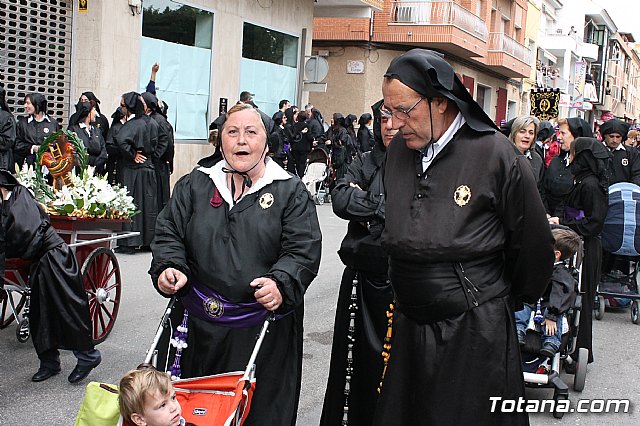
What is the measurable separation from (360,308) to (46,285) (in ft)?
7.65

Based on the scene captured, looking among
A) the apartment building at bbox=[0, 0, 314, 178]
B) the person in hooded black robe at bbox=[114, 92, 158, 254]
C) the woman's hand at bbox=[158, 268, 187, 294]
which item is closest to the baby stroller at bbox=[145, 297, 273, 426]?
the woman's hand at bbox=[158, 268, 187, 294]

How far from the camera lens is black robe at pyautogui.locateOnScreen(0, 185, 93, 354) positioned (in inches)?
216

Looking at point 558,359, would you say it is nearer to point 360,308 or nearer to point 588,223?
point 588,223

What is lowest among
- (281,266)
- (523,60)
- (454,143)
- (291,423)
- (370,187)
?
(291,423)

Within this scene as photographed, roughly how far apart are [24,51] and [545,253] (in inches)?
444

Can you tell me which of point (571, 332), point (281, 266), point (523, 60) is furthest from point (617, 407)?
point (523, 60)

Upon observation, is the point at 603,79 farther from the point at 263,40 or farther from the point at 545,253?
the point at 545,253

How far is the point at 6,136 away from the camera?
10.9 metres

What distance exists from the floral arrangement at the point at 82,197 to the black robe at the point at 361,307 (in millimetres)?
2789

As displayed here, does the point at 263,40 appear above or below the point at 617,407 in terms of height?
Answer: above

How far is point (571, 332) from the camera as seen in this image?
624 centimetres

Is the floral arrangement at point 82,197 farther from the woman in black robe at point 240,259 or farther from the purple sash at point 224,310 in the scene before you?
the purple sash at point 224,310

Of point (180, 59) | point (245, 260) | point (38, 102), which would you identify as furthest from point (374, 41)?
point (245, 260)

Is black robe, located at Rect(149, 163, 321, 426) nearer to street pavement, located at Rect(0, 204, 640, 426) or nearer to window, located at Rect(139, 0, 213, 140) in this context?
street pavement, located at Rect(0, 204, 640, 426)
